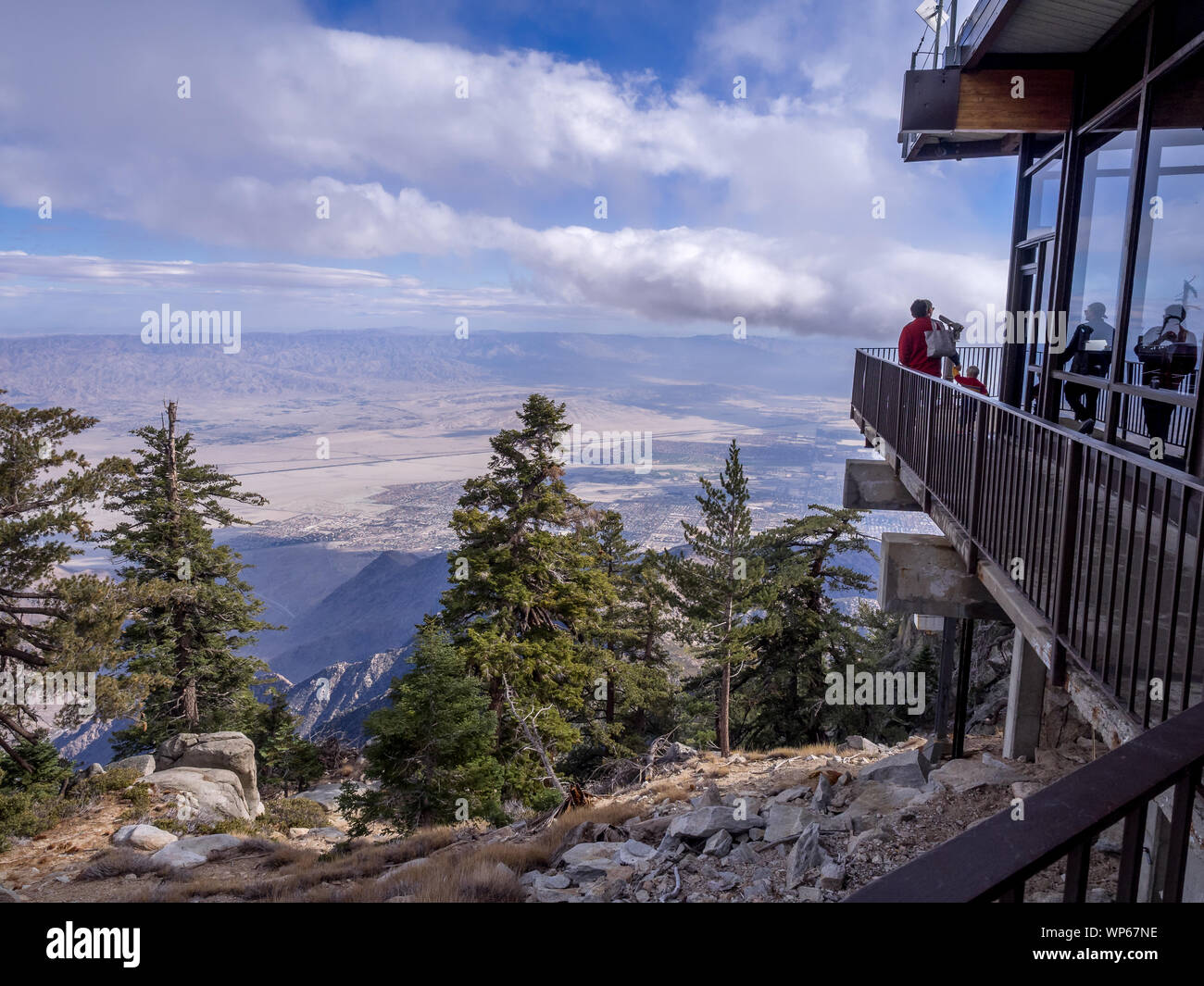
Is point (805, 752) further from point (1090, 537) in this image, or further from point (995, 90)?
point (1090, 537)

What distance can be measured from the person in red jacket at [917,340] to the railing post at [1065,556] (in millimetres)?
5691

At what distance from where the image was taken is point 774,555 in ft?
82.5

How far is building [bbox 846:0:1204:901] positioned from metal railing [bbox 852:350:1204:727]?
0.05 feet

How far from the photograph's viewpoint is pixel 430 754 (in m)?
16.8

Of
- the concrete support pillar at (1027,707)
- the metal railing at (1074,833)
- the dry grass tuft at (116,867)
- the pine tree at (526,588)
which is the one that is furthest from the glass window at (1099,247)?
the pine tree at (526,588)

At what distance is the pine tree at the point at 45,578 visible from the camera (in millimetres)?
15545

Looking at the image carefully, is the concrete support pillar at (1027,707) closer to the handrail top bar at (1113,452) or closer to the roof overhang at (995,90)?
the handrail top bar at (1113,452)

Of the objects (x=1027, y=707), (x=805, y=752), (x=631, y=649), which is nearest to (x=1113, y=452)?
(x=1027, y=707)

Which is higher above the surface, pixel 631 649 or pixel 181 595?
pixel 181 595

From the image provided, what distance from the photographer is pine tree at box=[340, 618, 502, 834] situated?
16.3m

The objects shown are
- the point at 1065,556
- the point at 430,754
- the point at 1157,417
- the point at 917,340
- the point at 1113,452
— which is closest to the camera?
the point at 1113,452

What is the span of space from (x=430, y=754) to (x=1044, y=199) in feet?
50.7

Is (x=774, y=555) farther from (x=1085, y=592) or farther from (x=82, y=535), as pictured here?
(x=1085, y=592)

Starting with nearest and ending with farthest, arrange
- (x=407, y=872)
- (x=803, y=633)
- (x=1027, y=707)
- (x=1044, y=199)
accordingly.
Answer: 1. (x=1027, y=707)
2. (x=407, y=872)
3. (x=1044, y=199)
4. (x=803, y=633)
